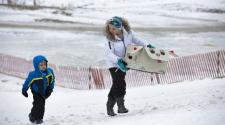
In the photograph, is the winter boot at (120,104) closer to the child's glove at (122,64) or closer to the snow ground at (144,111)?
the snow ground at (144,111)

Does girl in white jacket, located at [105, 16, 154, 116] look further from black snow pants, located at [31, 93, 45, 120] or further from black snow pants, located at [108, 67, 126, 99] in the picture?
black snow pants, located at [31, 93, 45, 120]

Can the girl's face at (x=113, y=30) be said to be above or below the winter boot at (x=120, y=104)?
above

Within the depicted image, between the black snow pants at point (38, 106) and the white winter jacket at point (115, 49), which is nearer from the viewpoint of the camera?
the white winter jacket at point (115, 49)

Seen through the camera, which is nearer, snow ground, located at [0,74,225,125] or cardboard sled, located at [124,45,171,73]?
snow ground, located at [0,74,225,125]

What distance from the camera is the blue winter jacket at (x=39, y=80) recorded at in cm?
619

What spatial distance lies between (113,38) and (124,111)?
123 centimetres

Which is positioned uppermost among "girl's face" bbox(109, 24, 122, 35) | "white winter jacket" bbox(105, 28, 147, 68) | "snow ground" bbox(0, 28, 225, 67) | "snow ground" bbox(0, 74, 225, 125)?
"girl's face" bbox(109, 24, 122, 35)

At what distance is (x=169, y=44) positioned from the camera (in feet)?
87.1

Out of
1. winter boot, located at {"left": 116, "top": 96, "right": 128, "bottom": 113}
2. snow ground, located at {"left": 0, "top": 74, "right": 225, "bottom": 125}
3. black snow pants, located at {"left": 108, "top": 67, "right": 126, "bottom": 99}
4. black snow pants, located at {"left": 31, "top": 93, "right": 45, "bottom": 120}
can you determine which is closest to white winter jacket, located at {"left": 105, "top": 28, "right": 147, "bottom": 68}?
black snow pants, located at {"left": 108, "top": 67, "right": 126, "bottom": 99}

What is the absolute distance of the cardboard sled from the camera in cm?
626

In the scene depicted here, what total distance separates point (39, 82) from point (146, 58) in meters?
1.58

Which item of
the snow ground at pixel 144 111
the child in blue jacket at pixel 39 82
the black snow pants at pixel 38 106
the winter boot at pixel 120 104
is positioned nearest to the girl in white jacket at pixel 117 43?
the winter boot at pixel 120 104

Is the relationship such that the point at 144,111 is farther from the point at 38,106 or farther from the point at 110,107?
the point at 38,106

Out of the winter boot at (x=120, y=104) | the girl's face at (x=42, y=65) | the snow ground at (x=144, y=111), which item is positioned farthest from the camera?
the winter boot at (x=120, y=104)
